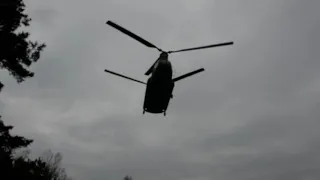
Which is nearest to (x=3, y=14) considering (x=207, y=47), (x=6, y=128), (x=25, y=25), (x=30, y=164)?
(x=25, y=25)

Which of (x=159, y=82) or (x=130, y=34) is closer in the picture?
(x=130, y=34)

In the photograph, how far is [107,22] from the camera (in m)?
13.6

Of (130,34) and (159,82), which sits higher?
(130,34)

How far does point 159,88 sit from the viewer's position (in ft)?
50.7

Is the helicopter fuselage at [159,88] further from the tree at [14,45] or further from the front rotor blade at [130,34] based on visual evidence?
the tree at [14,45]

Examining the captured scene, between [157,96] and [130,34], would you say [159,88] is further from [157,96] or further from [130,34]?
[130,34]

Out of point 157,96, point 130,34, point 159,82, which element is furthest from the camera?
point 157,96

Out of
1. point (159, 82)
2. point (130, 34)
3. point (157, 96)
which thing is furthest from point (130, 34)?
point (157, 96)

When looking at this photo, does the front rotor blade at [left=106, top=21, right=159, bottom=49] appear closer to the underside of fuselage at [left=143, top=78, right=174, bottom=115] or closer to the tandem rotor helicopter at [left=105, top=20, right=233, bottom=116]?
the tandem rotor helicopter at [left=105, top=20, right=233, bottom=116]

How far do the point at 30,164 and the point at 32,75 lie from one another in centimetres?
509

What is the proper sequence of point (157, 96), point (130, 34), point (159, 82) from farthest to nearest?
point (157, 96)
point (159, 82)
point (130, 34)

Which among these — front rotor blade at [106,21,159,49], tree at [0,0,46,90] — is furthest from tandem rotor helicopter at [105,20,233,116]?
tree at [0,0,46,90]

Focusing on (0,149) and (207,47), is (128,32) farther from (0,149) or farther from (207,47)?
(0,149)

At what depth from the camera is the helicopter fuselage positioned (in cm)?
1512
